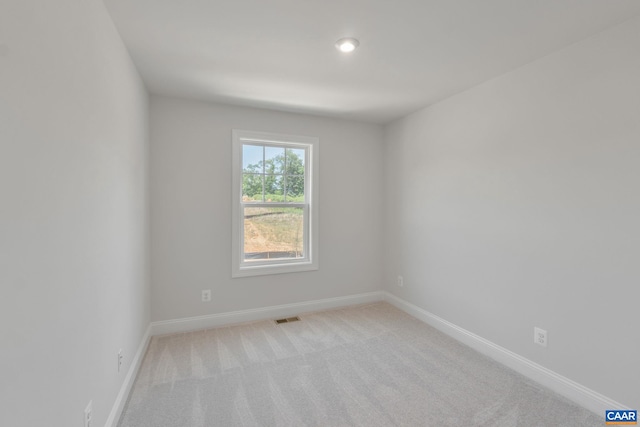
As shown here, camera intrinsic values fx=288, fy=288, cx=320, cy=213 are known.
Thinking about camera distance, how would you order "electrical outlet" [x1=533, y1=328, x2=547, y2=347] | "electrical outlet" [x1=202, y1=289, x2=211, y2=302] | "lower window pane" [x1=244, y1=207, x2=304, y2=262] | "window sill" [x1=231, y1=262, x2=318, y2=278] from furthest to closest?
"lower window pane" [x1=244, y1=207, x2=304, y2=262]
"window sill" [x1=231, y1=262, x2=318, y2=278]
"electrical outlet" [x1=202, y1=289, x2=211, y2=302]
"electrical outlet" [x1=533, y1=328, x2=547, y2=347]

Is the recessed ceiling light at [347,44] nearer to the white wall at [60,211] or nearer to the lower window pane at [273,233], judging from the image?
the white wall at [60,211]

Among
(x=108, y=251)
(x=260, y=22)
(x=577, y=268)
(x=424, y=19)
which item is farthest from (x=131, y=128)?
(x=577, y=268)

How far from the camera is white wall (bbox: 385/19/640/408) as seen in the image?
1.80 metres

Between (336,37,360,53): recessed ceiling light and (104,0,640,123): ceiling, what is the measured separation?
1.7 inches

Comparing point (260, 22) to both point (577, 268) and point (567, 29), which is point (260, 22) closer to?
point (567, 29)

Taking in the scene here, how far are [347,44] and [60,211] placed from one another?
1.91 meters

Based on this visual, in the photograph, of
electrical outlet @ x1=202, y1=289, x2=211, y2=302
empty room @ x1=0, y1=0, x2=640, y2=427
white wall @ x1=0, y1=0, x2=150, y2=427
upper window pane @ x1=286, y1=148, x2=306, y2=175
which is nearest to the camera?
white wall @ x1=0, y1=0, x2=150, y2=427

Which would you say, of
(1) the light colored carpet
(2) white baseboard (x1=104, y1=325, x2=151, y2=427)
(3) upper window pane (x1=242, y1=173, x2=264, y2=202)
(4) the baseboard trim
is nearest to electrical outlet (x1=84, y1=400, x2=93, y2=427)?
(2) white baseboard (x1=104, y1=325, x2=151, y2=427)

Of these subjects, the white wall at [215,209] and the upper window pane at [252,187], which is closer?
the white wall at [215,209]

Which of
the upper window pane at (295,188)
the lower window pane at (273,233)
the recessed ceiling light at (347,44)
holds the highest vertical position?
the recessed ceiling light at (347,44)

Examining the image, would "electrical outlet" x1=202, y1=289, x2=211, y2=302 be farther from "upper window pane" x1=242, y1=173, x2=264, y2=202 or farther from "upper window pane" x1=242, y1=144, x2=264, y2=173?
"upper window pane" x1=242, y1=144, x2=264, y2=173

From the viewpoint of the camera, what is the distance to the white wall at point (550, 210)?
1.80 m

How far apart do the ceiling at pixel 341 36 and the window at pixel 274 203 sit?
0.70 metres

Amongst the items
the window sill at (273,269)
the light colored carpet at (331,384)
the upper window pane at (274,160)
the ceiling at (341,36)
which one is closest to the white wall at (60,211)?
the ceiling at (341,36)
